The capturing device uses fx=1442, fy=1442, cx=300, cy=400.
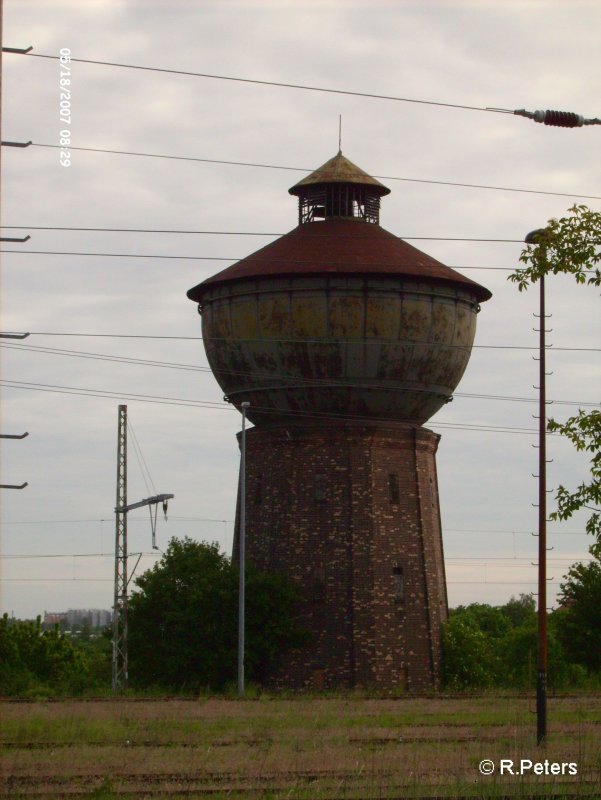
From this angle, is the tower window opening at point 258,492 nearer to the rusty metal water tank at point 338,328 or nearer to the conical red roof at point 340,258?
the rusty metal water tank at point 338,328

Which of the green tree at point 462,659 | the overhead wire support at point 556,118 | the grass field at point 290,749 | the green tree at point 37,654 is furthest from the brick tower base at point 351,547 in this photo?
the overhead wire support at point 556,118

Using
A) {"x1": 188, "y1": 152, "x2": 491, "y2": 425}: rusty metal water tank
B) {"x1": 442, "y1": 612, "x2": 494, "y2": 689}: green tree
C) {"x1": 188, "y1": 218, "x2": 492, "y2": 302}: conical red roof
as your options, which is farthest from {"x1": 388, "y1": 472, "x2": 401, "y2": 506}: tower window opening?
{"x1": 188, "y1": 218, "x2": 492, "y2": 302}: conical red roof

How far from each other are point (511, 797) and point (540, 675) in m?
7.97

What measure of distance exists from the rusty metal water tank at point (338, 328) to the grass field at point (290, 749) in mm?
9143

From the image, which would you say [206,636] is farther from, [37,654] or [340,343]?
[37,654]

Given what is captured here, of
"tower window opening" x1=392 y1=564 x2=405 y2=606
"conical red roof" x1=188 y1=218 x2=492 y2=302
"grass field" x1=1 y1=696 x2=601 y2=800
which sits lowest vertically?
"grass field" x1=1 y1=696 x2=601 y2=800

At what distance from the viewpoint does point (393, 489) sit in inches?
1475

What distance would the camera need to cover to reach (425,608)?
37250mm

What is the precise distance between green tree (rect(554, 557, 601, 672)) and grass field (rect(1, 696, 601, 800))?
42.3 feet

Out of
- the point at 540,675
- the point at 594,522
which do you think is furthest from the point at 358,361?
the point at 594,522

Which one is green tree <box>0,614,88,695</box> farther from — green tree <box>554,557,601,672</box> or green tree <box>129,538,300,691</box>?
green tree <box>554,557,601,672</box>

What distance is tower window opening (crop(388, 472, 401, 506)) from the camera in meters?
37.4

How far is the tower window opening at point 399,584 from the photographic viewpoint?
36.9 m

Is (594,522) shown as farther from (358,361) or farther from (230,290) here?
(230,290)
